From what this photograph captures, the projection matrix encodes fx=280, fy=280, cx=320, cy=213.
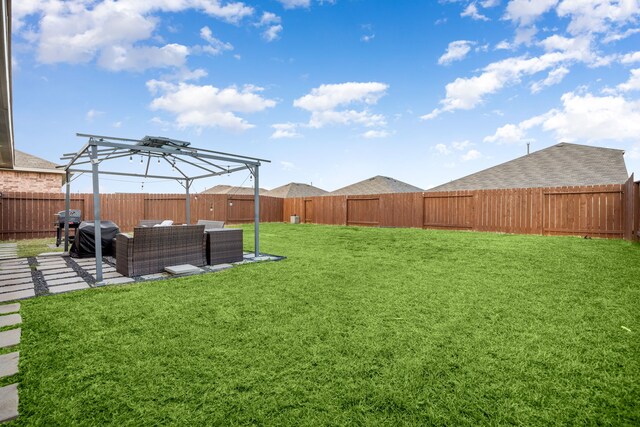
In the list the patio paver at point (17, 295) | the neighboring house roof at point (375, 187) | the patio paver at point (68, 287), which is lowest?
the patio paver at point (68, 287)

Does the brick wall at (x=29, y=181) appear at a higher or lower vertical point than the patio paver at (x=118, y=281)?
higher

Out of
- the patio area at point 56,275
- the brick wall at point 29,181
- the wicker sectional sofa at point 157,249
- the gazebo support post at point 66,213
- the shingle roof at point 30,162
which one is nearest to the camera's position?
the patio area at point 56,275

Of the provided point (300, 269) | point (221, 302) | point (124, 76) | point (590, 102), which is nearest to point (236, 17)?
point (124, 76)

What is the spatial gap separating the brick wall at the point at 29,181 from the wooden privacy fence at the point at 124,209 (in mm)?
2624

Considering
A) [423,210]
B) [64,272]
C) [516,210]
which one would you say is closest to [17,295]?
[64,272]

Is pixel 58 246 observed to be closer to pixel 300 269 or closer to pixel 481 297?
pixel 300 269

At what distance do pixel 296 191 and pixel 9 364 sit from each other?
101 ft

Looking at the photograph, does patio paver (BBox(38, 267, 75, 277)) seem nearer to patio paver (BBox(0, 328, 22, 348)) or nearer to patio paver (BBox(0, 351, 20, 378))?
patio paver (BBox(0, 328, 22, 348))

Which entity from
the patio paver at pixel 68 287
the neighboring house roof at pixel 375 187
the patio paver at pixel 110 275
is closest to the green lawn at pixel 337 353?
the patio paver at pixel 68 287

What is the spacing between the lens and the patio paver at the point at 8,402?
1.41m

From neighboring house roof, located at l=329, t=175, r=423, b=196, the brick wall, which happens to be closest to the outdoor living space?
the brick wall

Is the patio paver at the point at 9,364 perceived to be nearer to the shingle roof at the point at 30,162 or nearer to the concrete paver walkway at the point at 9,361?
the concrete paver walkway at the point at 9,361

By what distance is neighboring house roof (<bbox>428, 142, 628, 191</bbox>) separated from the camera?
1308cm

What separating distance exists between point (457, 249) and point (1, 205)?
15.4 meters
